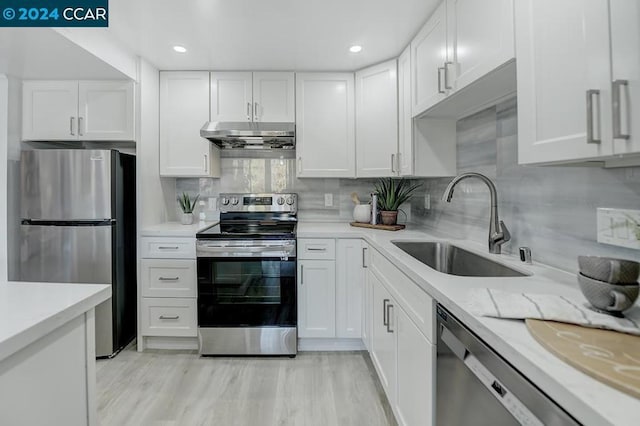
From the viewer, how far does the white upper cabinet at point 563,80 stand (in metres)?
0.76

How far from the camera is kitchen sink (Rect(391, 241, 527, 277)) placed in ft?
5.13

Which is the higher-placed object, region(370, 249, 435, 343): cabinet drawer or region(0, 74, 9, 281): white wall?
region(0, 74, 9, 281): white wall

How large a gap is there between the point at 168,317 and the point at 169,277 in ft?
1.00

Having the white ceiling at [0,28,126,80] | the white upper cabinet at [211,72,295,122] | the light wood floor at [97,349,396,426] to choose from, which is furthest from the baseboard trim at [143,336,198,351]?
the white ceiling at [0,28,126,80]

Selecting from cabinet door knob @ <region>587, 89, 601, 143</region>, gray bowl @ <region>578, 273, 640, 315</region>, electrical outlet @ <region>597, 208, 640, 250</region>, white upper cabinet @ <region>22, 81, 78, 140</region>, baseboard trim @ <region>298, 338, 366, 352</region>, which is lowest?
baseboard trim @ <region>298, 338, 366, 352</region>

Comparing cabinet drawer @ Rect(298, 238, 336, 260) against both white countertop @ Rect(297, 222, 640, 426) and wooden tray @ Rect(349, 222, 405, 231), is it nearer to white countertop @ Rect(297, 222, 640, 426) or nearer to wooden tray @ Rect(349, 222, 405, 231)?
wooden tray @ Rect(349, 222, 405, 231)

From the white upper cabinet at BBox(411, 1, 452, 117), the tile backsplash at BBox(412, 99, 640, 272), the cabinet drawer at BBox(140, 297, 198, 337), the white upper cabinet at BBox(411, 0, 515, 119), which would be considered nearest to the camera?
the tile backsplash at BBox(412, 99, 640, 272)

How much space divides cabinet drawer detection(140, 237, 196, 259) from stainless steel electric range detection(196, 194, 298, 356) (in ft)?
0.43

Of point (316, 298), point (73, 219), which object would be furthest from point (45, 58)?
point (316, 298)

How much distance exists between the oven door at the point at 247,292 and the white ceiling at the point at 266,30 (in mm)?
1511

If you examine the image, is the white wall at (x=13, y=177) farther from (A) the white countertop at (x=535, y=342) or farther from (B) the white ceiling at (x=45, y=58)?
(A) the white countertop at (x=535, y=342)

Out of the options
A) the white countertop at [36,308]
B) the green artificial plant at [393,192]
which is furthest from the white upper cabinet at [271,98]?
the white countertop at [36,308]

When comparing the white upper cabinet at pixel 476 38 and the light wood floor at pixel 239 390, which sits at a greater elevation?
the white upper cabinet at pixel 476 38

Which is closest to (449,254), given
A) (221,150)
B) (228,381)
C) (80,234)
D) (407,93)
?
(407,93)
